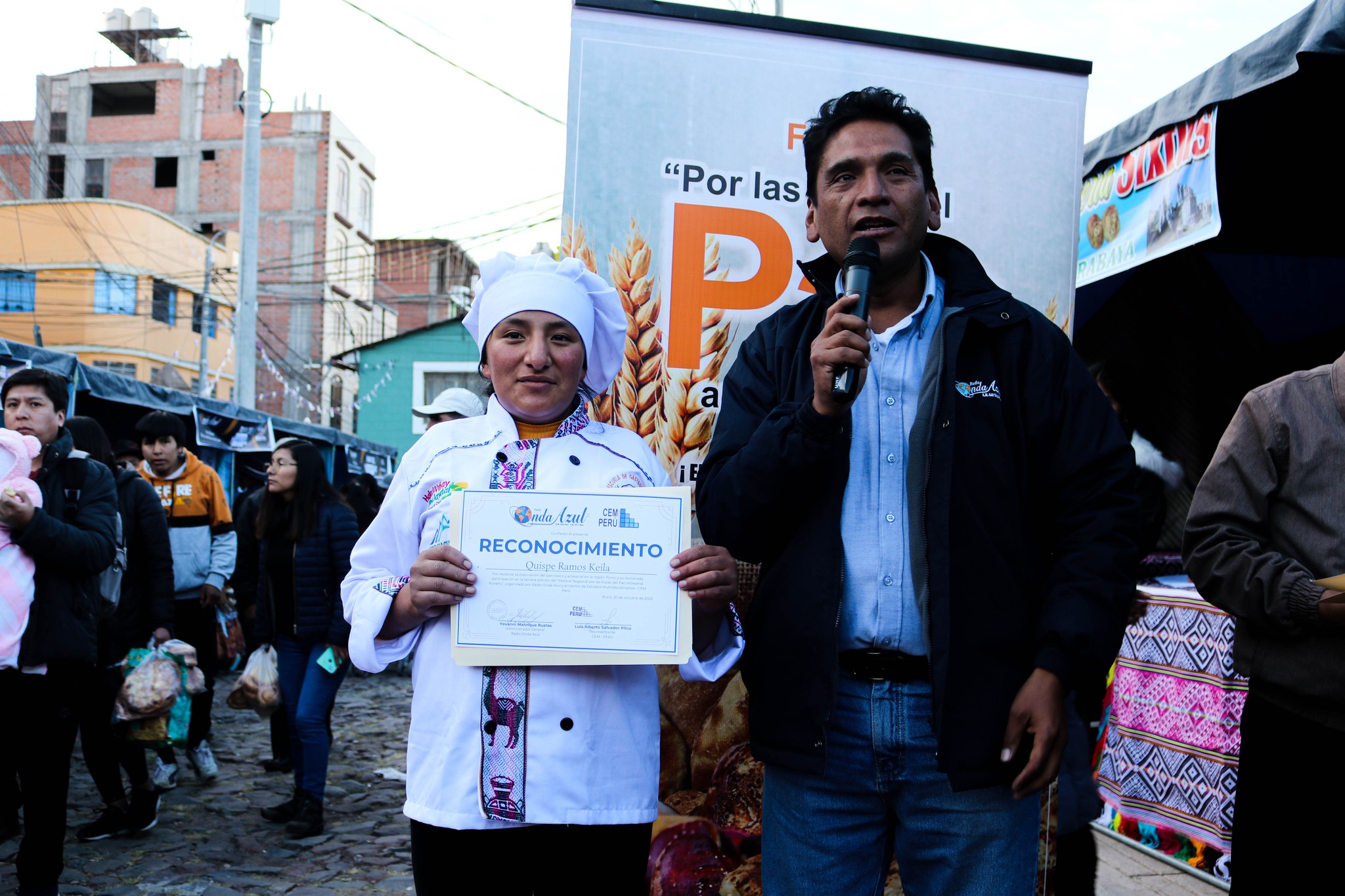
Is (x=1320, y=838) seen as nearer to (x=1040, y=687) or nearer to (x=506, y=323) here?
(x=1040, y=687)

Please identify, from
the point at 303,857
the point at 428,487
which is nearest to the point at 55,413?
the point at 303,857

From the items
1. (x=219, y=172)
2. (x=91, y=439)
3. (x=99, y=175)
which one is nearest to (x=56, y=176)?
(x=99, y=175)

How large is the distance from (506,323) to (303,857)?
4159 millimetres

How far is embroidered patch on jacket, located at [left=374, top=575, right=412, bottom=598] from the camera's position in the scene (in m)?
2.07

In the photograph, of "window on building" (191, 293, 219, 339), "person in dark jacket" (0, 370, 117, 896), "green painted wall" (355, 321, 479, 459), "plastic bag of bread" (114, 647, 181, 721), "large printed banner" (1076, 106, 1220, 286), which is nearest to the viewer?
"person in dark jacket" (0, 370, 117, 896)


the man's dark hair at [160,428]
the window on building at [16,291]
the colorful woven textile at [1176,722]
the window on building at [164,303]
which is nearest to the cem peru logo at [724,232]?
the colorful woven textile at [1176,722]

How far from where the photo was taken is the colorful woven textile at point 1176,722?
4793 millimetres

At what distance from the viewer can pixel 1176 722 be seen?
514cm

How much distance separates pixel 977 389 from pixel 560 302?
0.89m

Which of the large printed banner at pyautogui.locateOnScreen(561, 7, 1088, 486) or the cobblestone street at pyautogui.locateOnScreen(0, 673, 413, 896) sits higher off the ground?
the large printed banner at pyautogui.locateOnScreen(561, 7, 1088, 486)

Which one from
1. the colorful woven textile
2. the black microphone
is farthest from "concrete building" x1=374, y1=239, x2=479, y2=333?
the black microphone

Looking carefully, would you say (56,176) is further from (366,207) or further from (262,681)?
(262,681)

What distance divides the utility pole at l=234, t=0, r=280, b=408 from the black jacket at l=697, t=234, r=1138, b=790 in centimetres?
1669

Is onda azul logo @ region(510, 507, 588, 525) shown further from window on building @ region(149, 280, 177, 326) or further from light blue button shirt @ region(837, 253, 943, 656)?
window on building @ region(149, 280, 177, 326)
